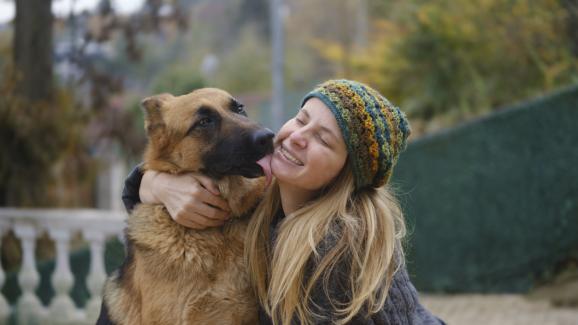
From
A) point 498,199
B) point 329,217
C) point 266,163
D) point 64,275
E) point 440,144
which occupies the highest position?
point 266,163

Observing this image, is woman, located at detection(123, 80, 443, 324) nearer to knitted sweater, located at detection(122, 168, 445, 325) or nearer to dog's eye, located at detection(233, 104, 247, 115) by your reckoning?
knitted sweater, located at detection(122, 168, 445, 325)

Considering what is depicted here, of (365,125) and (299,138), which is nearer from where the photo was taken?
(365,125)

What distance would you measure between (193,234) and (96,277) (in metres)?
3.32

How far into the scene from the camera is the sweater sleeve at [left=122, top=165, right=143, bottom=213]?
3.17 metres

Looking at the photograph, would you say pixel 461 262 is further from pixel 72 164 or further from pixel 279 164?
pixel 279 164

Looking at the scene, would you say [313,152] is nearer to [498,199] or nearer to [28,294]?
[28,294]

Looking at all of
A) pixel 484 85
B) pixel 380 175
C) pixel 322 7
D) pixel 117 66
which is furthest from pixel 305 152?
pixel 322 7

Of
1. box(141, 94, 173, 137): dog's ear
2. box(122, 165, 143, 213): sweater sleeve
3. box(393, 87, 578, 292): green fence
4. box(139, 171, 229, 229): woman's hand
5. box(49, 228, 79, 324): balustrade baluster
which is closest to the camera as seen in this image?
box(139, 171, 229, 229): woman's hand

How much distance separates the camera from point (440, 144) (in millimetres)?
8953

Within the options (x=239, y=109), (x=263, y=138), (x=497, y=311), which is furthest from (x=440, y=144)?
(x=263, y=138)

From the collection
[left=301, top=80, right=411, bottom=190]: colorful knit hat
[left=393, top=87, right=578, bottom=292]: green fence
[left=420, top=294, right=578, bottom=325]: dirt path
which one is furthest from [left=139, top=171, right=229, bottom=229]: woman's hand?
[left=393, top=87, right=578, bottom=292]: green fence

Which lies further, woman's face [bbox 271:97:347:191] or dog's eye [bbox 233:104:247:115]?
dog's eye [bbox 233:104:247:115]

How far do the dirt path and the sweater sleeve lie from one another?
4861 mm

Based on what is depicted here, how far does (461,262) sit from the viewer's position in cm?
878
